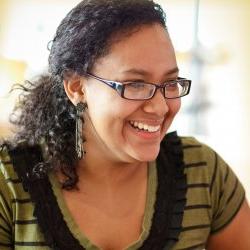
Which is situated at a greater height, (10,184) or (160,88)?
(160,88)

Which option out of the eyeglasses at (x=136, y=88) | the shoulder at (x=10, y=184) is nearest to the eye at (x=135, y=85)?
the eyeglasses at (x=136, y=88)

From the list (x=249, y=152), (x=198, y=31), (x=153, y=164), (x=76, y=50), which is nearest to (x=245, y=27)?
(x=198, y=31)

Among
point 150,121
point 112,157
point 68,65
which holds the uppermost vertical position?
point 68,65

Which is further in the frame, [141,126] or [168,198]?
[168,198]

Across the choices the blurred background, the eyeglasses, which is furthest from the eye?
the blurred background

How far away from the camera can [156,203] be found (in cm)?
108

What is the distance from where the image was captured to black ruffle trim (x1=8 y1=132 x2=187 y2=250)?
979 mm

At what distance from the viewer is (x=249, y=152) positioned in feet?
6.25

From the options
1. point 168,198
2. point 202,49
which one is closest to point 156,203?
point 168,198

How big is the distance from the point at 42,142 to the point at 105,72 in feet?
0.94

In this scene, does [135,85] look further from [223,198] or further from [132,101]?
[223,198]

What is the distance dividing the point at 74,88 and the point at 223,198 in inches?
19.7

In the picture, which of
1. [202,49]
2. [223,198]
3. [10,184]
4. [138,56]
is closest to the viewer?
[138,56]

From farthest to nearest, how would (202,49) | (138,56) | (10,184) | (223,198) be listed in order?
(202,49) < (223,198) < (10,184) < (138,56)
